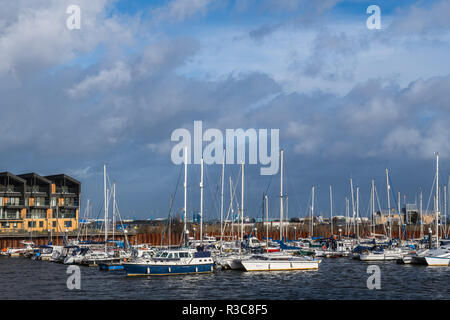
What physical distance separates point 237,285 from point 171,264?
9.45 metres

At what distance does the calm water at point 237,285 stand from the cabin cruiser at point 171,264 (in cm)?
86

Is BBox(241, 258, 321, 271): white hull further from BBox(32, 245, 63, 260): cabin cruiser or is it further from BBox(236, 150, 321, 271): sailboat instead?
BBox(32, 245, 63, 260): cabin cruiser

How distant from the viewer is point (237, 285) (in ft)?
196

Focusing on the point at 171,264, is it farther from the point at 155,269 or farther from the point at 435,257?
the point at 435,257

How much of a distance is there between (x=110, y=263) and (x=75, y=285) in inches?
738

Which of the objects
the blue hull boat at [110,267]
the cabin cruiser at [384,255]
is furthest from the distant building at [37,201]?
the cabin cruiser at [384,255]

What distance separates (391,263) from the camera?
90.3 meters

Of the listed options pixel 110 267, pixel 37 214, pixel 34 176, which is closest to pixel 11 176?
pixel 34 176

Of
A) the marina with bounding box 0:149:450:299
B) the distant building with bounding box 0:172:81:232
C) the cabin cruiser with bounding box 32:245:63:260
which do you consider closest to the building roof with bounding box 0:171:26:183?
the distant building with bounding box 0:172:81:232

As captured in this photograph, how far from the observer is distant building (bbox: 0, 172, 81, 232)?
144 metres

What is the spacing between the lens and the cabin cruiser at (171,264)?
64750 mm

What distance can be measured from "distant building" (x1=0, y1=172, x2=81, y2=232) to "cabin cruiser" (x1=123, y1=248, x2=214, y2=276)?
77943 millimetres
